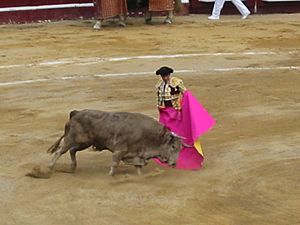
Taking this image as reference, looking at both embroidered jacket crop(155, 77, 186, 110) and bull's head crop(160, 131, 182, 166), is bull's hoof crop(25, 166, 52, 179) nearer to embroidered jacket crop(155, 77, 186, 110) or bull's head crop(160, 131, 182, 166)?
bull's head crop(160, 131, 182, 166)

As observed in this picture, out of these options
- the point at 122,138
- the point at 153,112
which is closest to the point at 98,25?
the point at 153,112

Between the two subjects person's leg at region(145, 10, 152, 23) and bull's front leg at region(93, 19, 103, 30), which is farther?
person's leg at region(145, 10, 152, 23)

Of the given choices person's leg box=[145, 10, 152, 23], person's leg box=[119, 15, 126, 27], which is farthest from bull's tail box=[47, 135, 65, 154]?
person's leg box=[145, 10, 152, 23]

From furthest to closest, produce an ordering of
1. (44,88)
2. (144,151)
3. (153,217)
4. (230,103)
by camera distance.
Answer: (44,88)
(230,103)
(144,151)
(153,217)

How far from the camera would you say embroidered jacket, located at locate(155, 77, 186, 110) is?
21.3ft

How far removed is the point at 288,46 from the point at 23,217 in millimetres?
8284

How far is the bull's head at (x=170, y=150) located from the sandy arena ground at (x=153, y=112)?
12 centimetres

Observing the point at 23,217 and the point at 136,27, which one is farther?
the point at 136,27

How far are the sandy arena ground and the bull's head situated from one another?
0.12 metres

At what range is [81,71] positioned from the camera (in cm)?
1089

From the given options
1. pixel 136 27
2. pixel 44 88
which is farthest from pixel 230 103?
pixel 136 27

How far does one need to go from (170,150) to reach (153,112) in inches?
86.8

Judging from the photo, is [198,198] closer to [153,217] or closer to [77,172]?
[153,217]

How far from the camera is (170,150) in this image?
6270mm
